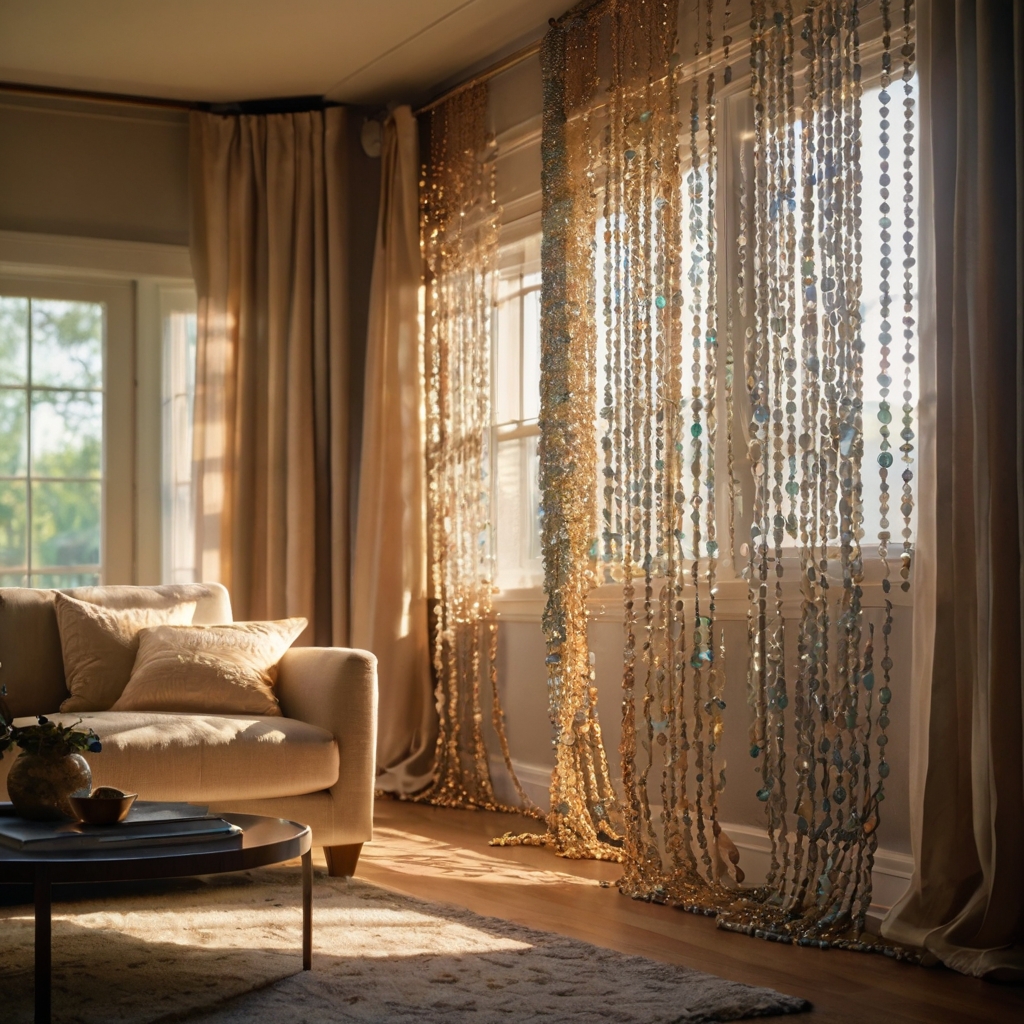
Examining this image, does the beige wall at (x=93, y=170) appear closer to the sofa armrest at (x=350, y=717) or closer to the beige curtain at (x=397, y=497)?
the beige curtain at (x=397, y=497)

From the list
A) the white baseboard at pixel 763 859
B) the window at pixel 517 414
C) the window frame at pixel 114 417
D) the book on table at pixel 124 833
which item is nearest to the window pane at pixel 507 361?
the window at pixel 517 414

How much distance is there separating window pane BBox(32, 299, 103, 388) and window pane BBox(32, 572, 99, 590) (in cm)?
77

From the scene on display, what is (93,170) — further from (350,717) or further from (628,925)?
(628,925)

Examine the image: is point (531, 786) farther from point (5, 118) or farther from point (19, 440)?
point (5, 118)

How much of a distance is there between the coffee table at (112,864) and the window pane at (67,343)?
347 cm

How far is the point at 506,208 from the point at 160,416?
178cm

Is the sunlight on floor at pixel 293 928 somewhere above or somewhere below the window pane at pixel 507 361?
below

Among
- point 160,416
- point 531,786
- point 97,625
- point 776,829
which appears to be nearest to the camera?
point 776,829

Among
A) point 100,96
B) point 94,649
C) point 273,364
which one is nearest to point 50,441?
point 273,364

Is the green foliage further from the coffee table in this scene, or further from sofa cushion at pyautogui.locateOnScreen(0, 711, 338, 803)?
sofa cushion at pyautogui.locateOnScreen(0, 711, 338, 803)

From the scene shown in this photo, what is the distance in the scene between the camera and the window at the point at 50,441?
5.36 metres

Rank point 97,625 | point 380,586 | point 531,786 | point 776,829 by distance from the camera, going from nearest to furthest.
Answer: point 776,829, point 97,625, point 531,786, point 380,586

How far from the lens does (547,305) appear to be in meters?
4.25

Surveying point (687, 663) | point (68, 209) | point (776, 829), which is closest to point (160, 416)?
point (68, 209)
